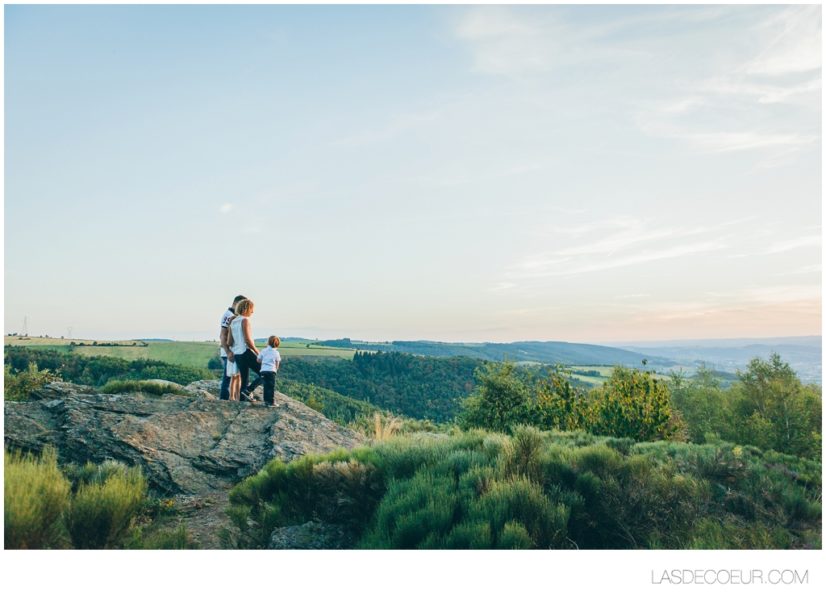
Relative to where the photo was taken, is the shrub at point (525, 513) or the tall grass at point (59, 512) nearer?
the tall grass at point (59, 512)

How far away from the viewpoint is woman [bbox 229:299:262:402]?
9227 mm

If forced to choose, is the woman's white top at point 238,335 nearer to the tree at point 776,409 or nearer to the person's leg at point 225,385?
the person's leg at point 225,385

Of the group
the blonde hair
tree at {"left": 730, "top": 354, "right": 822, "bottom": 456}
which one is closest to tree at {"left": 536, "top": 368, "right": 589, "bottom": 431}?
the blonde hair

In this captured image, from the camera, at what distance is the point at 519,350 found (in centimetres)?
8706

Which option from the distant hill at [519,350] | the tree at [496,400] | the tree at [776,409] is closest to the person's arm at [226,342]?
the tree at [496,400]

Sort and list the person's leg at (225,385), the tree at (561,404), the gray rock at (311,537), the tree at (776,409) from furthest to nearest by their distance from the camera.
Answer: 1. the tree at (776,409)
2. the tree at (561,404)
3. the person's leg at (225,385)
4. the gray rock at (311,537)

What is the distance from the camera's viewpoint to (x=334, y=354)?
179 ft

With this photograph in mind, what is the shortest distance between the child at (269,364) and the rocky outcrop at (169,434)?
468 mm

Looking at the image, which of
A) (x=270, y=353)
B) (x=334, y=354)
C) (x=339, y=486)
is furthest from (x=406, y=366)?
(x=339, y=486)

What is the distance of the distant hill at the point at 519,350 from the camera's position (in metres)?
60.7

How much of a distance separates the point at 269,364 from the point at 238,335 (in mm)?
776

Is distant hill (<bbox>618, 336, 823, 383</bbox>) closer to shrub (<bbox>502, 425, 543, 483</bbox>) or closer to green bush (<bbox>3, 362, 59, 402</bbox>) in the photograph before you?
shrub (<bbox>502, 425, 543, 483</bbox>)
